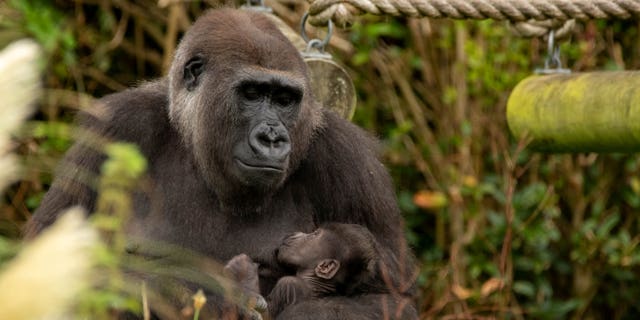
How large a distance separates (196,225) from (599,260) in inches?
167

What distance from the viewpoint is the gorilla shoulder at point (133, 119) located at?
4004 mm

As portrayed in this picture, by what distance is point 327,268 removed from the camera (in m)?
3.95

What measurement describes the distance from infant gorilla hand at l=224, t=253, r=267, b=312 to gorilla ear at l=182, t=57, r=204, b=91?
76 cm

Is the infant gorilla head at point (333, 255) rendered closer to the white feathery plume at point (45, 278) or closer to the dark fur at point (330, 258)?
the dark fur at point (330, 258)

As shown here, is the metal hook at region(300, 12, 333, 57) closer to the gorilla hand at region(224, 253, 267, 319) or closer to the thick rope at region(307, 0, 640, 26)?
the thick rope at region(307, 0, 640, 26)

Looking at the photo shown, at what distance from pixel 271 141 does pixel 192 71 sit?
59cm

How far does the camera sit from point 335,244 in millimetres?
3949

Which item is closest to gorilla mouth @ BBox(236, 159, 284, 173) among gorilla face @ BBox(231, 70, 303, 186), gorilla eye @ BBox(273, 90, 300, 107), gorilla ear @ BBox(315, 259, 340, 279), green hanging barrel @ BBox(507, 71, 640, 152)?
gorilla face @ BBox(231, 70, 303, 186)

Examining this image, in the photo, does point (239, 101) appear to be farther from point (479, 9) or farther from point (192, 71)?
point (479, 9)

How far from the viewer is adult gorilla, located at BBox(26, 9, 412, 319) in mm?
3844

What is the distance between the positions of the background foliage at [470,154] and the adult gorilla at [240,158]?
251cm

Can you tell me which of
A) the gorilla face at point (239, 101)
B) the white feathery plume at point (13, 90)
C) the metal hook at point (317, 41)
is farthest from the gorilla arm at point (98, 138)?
the white feathery plume at point (13, 90)

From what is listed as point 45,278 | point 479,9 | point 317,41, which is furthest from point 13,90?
point 479,9

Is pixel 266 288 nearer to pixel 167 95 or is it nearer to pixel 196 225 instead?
pixel 196 225
